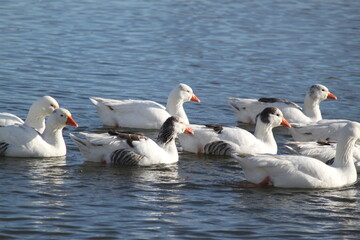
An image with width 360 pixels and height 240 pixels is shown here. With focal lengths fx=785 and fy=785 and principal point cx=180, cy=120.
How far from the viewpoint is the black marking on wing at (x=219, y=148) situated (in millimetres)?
13744

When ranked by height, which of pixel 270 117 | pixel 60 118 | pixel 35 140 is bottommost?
pixel 35 140

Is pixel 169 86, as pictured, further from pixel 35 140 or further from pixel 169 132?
pixel 35 140

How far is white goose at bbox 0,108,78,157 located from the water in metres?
0.18

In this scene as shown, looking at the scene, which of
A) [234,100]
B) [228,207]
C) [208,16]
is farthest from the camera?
[208,16]

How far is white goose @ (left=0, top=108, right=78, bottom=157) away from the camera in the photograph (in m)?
12.8

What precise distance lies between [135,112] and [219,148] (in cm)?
237

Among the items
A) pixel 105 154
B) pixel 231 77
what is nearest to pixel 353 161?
pixel 105 154

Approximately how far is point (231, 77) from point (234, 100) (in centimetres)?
304

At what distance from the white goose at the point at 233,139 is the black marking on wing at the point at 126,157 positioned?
62.1 inches

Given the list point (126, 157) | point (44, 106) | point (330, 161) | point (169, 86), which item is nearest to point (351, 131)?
point (330, 161)

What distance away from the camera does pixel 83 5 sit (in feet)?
94.7

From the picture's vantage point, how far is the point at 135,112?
50.7 ft

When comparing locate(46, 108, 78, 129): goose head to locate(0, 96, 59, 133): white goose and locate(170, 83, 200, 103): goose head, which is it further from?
locate(170, 83, 200, 103): goose head

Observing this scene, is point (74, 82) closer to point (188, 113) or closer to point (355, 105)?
point (188, 113)
